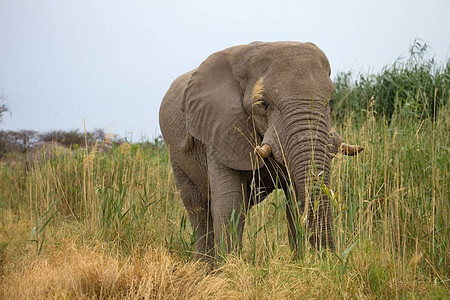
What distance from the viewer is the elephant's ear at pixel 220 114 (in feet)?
17.0

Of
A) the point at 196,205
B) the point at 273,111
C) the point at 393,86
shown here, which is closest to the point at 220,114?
the point at 273,111

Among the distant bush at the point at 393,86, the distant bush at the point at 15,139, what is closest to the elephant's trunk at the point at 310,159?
the distant bush at the point at 393,86

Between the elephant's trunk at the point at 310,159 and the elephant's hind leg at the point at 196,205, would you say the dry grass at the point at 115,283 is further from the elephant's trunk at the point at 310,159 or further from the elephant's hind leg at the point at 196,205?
the elephant's hind leg at the point at 196,205

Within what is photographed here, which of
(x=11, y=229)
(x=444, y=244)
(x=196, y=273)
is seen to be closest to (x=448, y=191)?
(x=444, y=244)

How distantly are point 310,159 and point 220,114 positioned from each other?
114 centimetres

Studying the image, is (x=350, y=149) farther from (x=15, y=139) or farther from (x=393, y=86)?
(x=15, y=139)

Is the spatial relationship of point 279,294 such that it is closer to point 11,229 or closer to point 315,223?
point 315,223

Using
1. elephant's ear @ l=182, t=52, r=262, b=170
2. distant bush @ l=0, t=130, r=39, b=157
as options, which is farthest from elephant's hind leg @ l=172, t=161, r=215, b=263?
distant bush @ l=0, t=130, r=39, b=157

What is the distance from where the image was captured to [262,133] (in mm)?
5043

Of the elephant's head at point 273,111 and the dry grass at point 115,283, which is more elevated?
the elephant's head at point 273,111

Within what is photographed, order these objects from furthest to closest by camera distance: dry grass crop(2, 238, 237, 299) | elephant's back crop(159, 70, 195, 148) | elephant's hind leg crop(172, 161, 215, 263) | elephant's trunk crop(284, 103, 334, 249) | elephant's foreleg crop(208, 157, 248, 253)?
1. elephant's hind leg crop(172, 161, 215, 263)
2. elephant's back crop(159, 70, 195, 148)
3. elephant's foreleg crop(208, 157, 248, 253)
4. elephant's trunk crop(284, 103, 334, 249)
5. dry grass crop(2, 238, 237, 299)

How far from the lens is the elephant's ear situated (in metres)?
5.18

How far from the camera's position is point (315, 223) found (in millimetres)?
4516

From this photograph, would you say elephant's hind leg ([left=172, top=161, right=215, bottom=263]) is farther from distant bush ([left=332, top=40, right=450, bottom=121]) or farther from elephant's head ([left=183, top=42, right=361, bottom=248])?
distant bush ([left=332, top=40, right=450, bottom=121])
